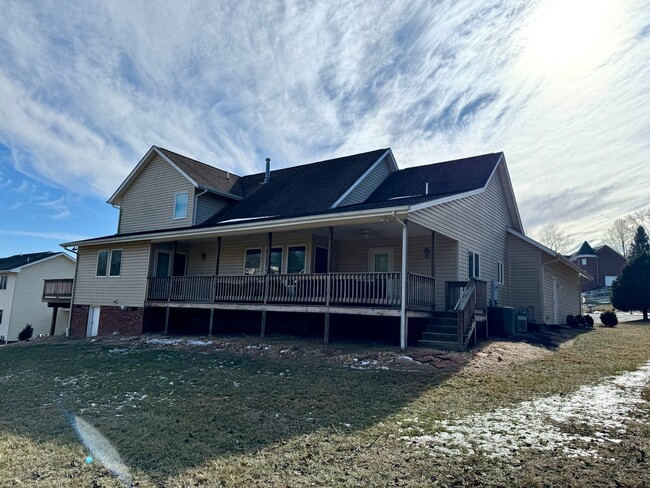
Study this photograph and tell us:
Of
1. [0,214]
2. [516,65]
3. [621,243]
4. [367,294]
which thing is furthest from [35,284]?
[621,243]

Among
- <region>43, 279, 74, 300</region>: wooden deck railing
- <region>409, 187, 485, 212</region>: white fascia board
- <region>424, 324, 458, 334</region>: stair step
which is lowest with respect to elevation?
<region>424, 324, 458, 334</region>: stair step

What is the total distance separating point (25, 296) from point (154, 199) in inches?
911

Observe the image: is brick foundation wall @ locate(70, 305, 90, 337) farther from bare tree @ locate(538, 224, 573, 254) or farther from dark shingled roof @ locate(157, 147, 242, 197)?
bare tree @ locate(538, 224, 573, 254)

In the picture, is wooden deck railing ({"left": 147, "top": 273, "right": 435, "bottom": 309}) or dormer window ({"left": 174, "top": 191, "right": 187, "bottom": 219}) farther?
dormer window ({"left": 174, "top": 191, "right": 187, "bottom": 219})

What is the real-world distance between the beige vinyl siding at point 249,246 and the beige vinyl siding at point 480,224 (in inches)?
196

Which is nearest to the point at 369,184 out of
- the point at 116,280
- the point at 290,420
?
the point at 116,280

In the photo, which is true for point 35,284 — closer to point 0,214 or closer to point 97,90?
point 0,214

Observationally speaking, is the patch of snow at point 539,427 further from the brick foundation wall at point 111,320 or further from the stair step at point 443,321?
the brick foundation wall at point 111,320

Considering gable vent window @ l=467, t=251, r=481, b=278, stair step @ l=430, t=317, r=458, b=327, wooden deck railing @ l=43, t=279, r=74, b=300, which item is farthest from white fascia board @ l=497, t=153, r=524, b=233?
wooden deck railing @ l=43, t=279, r=74, b=300

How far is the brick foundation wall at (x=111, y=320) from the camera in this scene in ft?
58.1

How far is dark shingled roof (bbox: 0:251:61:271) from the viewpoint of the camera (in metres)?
36.2

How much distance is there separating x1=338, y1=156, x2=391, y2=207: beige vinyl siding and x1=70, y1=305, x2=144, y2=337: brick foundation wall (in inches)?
369

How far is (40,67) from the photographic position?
13.8 metres

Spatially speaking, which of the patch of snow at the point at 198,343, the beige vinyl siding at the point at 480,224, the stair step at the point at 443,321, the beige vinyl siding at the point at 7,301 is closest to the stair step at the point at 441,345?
the stair step at the point at 443,321
